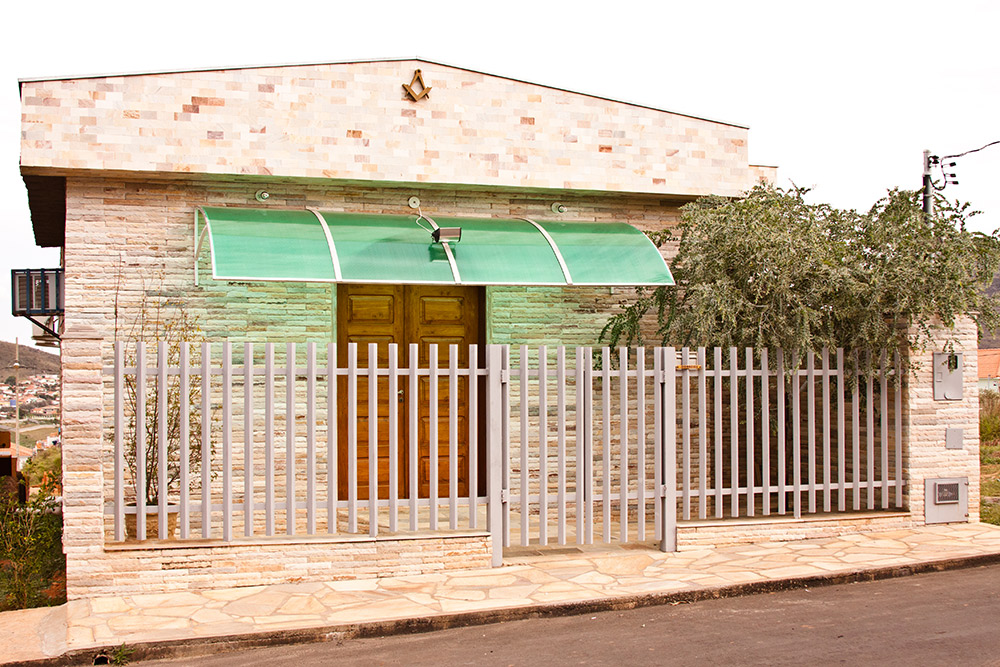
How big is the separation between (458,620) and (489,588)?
71 cm

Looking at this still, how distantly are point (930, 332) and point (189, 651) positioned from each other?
7301 millimetres

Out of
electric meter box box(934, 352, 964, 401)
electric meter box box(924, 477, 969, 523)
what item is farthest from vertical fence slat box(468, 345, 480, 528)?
electric meter box box(934, 352, 964, 401)

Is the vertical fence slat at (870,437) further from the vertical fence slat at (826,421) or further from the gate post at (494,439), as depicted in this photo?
the gate post at (494,439)

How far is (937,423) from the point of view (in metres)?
9.06

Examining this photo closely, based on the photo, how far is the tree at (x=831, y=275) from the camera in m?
8.59

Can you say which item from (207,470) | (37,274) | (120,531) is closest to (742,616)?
(207,470)

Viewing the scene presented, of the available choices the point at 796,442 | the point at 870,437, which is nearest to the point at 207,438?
the point at 796,442

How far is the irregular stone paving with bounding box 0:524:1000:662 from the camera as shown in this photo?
6012 millimetres

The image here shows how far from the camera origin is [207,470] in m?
6.80

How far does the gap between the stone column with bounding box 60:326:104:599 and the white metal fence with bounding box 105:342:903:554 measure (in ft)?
0.48

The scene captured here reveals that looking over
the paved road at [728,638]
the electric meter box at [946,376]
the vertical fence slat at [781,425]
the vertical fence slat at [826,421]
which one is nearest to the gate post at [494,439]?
the paved road at [728,638]

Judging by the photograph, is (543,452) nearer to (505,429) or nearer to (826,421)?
(505,429)

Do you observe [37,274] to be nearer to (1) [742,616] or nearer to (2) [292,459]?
(2) [292,459]

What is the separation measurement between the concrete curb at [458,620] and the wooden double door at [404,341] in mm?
3588
